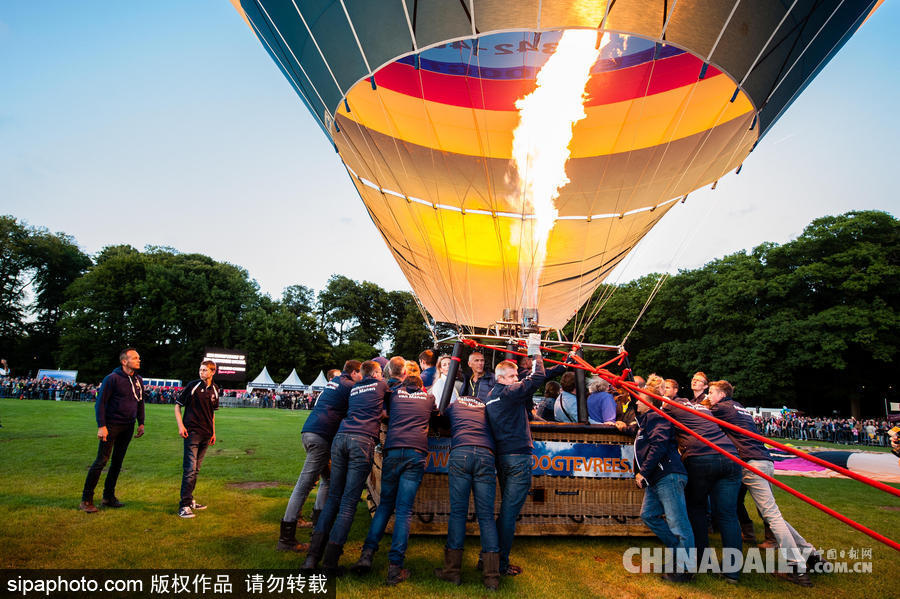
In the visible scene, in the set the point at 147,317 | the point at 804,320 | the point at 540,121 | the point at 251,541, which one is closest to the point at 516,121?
the point at 540,121

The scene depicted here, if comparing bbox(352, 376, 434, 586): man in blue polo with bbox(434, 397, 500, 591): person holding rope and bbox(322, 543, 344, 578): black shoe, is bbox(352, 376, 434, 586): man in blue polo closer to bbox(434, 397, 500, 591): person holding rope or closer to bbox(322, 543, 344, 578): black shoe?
bbox(322, 543, 344, 578): black shoe

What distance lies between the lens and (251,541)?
416cm

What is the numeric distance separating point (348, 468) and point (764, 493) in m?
3.56

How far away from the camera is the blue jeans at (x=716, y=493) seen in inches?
157

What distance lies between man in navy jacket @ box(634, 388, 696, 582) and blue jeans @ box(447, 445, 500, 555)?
133cm

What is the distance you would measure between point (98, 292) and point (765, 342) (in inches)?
1955

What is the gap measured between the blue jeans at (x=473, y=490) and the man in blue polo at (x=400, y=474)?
0.29 meters

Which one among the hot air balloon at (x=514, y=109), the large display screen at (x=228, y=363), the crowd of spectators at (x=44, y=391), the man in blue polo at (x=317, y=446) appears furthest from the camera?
the large display screen at (x=228, y=363)

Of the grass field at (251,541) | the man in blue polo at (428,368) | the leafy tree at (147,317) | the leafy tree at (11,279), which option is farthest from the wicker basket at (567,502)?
the leafy tree at (11,279)

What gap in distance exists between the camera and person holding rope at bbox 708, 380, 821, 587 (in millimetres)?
3953

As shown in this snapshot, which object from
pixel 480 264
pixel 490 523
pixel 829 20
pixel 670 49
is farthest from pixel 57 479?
pixel 829 20

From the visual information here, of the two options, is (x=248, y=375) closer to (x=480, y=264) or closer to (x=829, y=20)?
(x=480, y=264)

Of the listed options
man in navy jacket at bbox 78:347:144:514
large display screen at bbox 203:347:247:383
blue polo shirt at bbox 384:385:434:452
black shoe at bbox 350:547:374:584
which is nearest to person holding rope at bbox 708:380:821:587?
blue polo shirt at bbox 384:385:434:452

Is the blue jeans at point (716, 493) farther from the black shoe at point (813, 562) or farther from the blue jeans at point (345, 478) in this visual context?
the blue jeans at point (345, 478)
